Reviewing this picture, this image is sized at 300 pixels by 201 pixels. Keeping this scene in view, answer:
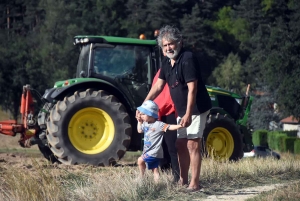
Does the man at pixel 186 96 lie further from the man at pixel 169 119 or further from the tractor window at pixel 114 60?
the tractor window at pixel 114 60

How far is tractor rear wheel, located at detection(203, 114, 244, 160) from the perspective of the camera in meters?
12.4

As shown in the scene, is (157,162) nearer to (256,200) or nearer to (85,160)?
(256,200)

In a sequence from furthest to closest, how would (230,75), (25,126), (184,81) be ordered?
(230,75) → (25,126) → (184,81)

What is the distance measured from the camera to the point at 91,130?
39.8 feet

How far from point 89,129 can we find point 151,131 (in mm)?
4423

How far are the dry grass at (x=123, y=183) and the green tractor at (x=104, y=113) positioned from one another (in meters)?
2.40

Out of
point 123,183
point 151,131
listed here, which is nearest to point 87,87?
point 151,131

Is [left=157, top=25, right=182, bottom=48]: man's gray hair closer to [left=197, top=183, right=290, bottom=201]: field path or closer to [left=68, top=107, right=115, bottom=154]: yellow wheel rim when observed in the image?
[left=197, top=183, right=290, bottom=201]: field path

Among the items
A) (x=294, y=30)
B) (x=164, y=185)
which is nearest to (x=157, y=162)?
(x=164, y=185)

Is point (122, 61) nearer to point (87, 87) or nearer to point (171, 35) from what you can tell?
point (87, 87)

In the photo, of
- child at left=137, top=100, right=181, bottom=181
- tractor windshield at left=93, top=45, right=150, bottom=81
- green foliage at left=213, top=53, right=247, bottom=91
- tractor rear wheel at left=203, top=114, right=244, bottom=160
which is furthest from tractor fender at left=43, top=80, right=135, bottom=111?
green foliage at left=213, top=53, right=247, bottom=91

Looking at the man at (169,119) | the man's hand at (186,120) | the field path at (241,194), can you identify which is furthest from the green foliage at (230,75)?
the man's hand at (186,120)

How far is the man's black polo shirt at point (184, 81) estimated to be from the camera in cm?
755

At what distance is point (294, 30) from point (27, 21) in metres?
40.2
